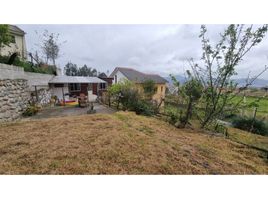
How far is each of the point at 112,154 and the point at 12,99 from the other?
5.05m

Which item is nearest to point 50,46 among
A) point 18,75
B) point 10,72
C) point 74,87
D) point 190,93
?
point 74,87

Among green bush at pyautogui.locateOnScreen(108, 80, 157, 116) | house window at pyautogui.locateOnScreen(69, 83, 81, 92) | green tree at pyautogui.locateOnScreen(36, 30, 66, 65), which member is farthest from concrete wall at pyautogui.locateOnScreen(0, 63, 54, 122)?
green tree at pyautogui.locateOnScreen(36, 30, 66, 65)

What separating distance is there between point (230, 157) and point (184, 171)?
1.44 m

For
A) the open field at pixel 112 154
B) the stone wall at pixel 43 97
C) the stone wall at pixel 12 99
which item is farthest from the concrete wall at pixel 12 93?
the open field at pixel 112 154

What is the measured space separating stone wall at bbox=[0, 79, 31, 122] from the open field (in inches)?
52.4

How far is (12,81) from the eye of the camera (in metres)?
5.62

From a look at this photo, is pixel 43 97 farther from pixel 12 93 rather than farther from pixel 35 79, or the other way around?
pixel 12 93

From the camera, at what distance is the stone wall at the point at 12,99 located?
16.4 ft

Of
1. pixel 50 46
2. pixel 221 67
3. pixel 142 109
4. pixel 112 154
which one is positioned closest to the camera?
pixel 112 154

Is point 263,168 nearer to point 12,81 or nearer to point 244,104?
point 244,104

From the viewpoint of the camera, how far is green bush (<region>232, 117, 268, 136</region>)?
674cm

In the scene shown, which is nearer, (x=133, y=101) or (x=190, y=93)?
(x=190, y=93)

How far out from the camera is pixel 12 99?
559cm
